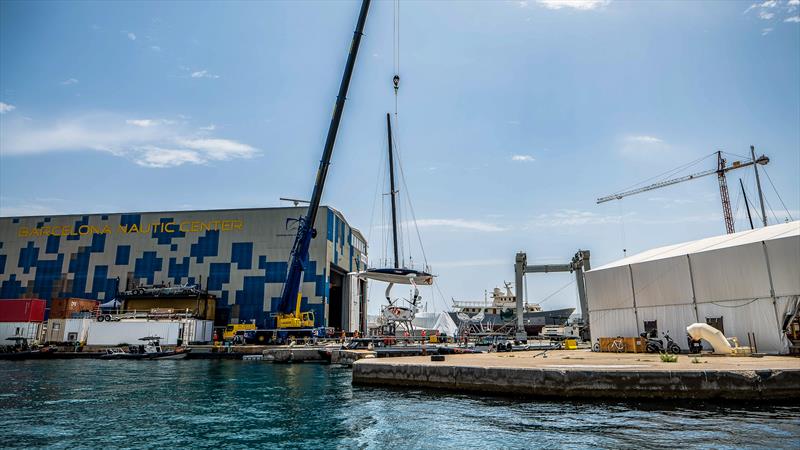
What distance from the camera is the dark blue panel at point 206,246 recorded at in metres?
64.9

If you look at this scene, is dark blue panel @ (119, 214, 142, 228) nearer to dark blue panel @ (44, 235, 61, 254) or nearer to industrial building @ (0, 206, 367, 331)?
industrial building @ (0, 206, 367, 331)

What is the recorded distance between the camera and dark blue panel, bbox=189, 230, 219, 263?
213ft

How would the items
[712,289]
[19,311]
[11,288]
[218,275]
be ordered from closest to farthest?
[712,289], [19,311], [218,275], [11,288]

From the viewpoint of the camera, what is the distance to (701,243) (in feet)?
95.7

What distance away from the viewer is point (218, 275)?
64062mm

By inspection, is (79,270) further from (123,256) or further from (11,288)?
(11,288)

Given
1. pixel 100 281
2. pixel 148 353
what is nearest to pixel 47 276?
pixel 100 281

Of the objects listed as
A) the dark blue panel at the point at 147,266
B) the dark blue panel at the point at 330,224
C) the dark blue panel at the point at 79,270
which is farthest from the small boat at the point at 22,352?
the dark blue panel at the point at 330,224

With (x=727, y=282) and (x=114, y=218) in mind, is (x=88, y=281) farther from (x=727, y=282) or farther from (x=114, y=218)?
(x=727, y=282)

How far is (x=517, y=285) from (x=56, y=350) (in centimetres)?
5039

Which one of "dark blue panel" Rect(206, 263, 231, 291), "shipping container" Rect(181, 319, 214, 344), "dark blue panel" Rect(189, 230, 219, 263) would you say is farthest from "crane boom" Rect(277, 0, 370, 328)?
"dark blue panel" Rect(189, 230, 219, 263)

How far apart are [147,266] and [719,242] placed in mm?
66320

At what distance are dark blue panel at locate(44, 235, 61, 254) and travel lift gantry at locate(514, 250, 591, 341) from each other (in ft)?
213

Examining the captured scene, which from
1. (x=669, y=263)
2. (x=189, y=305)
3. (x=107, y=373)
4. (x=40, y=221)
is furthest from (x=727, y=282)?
(x=40, y=221)
